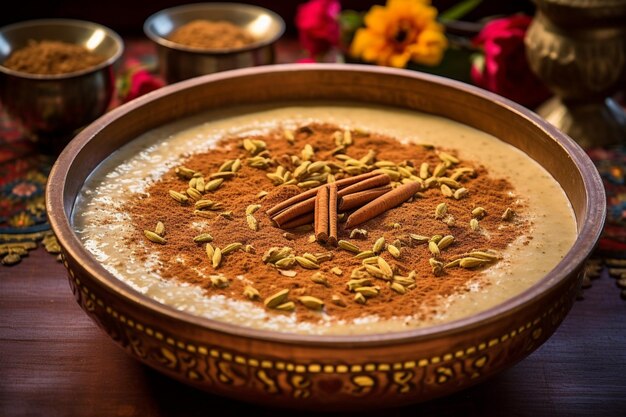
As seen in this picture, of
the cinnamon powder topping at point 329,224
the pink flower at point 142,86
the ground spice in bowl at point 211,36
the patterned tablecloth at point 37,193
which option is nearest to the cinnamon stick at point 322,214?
the cinnamon powder topping at point 329,224

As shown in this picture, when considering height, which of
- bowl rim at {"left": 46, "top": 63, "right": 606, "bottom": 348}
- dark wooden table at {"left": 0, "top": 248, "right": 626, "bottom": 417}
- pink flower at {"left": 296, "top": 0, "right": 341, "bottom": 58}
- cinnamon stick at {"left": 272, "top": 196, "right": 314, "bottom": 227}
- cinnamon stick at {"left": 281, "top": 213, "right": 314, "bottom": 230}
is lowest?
dark wooden table at {"left": 0, "top": 248, "right": 626, "bottom": 417}

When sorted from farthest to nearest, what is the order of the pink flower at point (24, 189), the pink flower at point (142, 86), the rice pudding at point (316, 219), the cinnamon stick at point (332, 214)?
the pink flower at point (142, 86)
the pink flower at point (24, 189)
the cinnamon stick at point (332, 214)
the rice pudding at point (316, 219)

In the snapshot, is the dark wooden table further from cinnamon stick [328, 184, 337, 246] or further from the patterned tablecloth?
cinnamon stick [328, 184, 337, 246]

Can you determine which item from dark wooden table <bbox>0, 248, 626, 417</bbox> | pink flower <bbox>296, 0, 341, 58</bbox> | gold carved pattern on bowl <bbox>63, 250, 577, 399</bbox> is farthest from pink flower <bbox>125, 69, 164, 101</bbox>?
gold carved pattern on bowl <bbox>63, 250, 577, 399</bbox>

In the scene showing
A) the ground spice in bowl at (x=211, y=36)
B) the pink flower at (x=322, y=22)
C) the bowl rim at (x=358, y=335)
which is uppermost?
the bowl rim at (x=358, y=335)

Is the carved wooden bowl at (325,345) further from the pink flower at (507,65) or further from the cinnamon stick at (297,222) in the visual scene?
the pink flower at (507,65)

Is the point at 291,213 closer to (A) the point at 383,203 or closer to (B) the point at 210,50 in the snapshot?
(A) the point at 383,203
